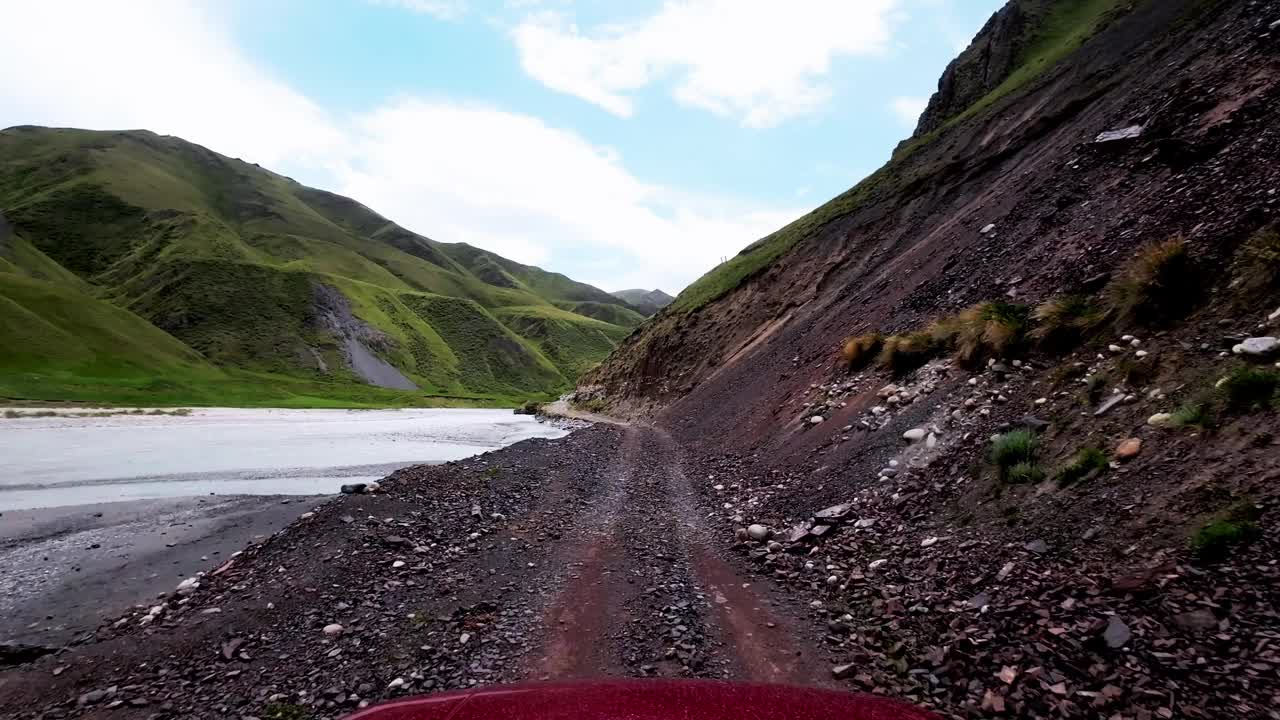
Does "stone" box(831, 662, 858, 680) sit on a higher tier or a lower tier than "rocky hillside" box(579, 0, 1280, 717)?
lower

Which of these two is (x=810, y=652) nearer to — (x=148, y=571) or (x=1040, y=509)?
(x=1040, y=509)

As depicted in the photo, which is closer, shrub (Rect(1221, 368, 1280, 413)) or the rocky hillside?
the rocky hillside

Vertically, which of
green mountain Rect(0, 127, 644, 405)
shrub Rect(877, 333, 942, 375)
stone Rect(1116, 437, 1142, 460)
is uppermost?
green mountain Rect(0, 127, 644, 405)

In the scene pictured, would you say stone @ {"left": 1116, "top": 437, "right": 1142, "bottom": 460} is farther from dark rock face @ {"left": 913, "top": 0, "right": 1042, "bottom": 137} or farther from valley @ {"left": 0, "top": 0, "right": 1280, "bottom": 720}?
dark rock face @ {"left": 913, "top": 0, "right": 1042, "bottom": 137}

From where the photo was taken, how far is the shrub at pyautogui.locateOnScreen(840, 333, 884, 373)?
19.3m

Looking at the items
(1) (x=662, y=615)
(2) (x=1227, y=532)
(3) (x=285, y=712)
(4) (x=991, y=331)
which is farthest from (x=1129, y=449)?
(3) (x=285, y=712)

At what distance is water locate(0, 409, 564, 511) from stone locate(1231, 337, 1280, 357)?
2345cm

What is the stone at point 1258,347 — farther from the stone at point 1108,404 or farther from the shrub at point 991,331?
the shrub at point 991,331

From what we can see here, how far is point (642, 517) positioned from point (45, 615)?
11.0 m

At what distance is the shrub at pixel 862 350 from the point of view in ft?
63.4

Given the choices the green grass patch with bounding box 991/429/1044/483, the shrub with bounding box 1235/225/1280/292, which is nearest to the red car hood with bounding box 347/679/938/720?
the green grass patch with bounding box 991/429/1044/483

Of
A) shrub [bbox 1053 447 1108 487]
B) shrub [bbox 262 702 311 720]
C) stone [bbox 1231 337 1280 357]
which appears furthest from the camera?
shrub [bbox 1053 447 1108 487]

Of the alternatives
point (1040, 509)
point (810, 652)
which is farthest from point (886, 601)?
point (1040, 509)

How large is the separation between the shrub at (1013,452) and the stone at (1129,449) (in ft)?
4.08
